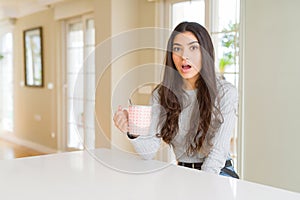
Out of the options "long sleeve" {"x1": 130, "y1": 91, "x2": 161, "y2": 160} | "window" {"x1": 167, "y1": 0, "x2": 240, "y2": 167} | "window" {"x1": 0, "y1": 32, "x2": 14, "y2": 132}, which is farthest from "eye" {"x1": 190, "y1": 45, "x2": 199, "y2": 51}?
"window" {"x1": 0, "y1": 32, "x2": 14, "y2": 132}

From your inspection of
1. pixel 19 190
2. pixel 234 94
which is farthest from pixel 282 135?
pixel 19 190

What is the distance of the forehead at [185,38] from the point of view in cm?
142

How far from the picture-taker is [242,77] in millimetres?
2816

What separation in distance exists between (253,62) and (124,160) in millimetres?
1731

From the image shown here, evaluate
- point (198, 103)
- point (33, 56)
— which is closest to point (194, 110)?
point (198, 103)

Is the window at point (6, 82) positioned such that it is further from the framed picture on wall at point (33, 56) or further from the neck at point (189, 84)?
the neck at point (189, 84)

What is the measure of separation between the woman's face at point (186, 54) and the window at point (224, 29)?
1451 mm

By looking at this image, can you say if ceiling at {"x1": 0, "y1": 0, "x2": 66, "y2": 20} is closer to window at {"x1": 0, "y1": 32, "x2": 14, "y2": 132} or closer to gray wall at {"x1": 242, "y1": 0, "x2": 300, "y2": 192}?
window at {"x1": 0, "y1": 32, "x2": 14, "y2": 132}

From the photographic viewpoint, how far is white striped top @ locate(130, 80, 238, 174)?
4.55 feet

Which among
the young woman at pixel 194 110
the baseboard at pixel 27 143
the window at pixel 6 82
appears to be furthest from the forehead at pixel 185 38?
the window at pixel 6 82

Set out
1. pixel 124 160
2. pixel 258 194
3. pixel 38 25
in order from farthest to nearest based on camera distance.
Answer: pixel 38 25
pixel 124 160
pixel 258 194

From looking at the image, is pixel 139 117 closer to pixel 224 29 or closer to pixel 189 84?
pixel 189 84

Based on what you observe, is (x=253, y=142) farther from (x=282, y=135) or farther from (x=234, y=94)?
(x=234, y=94)

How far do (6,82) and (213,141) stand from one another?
6.01 m
